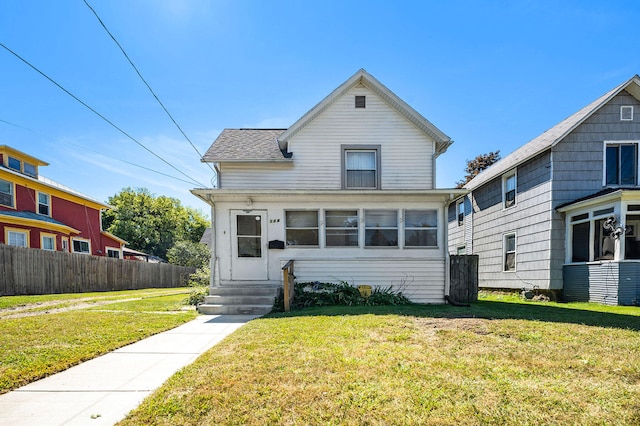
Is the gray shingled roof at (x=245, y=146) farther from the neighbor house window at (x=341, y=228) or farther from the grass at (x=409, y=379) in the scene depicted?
the grass at (x=409, y=379)

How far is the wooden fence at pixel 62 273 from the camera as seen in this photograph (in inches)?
439

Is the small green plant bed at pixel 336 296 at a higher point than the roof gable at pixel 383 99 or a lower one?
lower

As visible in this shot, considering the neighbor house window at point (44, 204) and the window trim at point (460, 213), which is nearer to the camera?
the window trim at point (460, 213)

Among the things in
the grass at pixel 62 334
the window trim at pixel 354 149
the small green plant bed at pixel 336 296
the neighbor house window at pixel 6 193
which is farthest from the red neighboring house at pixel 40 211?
the window trim at pixel 354 149

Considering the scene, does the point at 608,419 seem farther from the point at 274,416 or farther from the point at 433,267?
the point at 433,267

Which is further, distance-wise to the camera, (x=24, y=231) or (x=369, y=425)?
(x=24, y=231)

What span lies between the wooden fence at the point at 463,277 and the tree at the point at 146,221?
3876 centimetres

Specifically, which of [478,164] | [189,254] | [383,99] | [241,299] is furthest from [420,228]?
[189,254]

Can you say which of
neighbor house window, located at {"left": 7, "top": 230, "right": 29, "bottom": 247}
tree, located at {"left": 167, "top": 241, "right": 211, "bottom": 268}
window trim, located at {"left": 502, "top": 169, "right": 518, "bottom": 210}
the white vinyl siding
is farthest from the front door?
tree, located at {"left": 167, "top": 241, "right": 211, "bottom": 268}

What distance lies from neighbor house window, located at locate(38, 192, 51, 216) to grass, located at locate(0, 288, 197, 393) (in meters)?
12.0

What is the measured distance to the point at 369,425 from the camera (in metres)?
2.19

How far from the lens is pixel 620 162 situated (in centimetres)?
1014

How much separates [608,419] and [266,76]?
11445mm

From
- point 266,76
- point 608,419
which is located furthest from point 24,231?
point 608,419
